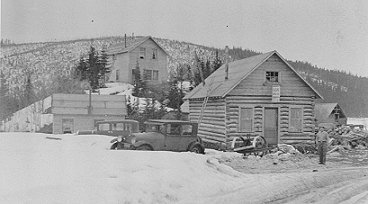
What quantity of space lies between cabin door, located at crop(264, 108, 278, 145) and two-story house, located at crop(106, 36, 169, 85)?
1255 millimetres

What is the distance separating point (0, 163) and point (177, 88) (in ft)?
4.72

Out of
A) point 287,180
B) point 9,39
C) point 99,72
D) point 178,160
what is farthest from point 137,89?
point 287,180

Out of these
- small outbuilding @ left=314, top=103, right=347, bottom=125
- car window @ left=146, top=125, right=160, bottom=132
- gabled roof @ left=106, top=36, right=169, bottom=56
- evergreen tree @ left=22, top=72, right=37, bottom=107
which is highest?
gabled roof @ left=106, top=36, right=169, bottom=56

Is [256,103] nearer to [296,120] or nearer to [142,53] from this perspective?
[296,120]

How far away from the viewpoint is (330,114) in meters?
4.36

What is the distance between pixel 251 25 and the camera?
11.8 feet

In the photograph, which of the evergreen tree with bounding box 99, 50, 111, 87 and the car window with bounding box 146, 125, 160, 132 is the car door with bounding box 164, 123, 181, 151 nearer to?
the car window with bounding box 146, 125, 160, 132

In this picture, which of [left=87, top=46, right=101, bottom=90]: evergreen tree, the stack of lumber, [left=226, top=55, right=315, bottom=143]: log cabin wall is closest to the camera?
[left=87, top=46, right=101, bottom=90]: evergreen tree

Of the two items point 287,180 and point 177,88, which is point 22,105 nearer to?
point 177,88

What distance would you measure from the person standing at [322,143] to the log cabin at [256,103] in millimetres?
726

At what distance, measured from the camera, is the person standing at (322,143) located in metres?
5.04

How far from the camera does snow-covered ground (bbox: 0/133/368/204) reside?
2709 millimetres

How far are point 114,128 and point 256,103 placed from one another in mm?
1439

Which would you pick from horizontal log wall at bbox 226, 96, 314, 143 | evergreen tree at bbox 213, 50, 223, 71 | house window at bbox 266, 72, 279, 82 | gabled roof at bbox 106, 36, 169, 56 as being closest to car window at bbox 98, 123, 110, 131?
gabled roof at bbox 106, 36, 169, 56
